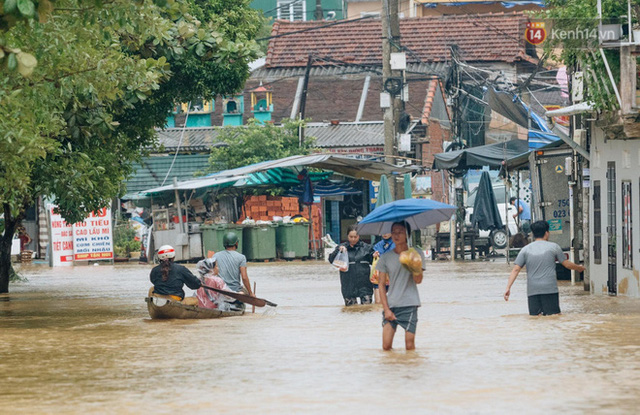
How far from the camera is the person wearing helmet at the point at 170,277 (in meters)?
17.2

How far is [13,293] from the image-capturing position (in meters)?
25.9

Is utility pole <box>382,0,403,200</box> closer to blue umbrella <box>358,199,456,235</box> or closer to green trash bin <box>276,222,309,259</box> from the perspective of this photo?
green trash bin <box>276,222,309,259</box>

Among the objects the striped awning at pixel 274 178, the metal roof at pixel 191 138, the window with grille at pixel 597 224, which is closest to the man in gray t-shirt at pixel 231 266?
the window with grille at pixel 597 224

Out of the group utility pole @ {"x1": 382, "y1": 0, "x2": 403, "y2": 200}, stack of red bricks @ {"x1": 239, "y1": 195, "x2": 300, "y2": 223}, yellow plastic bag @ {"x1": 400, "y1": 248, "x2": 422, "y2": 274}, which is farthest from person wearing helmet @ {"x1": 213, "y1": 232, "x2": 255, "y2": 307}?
stack of red bricks @ {"x1": 239, "y1": 195, "x2": 300, "y2": 223}

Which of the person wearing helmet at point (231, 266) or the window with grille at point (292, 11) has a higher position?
the window with grille at point (292, 11)

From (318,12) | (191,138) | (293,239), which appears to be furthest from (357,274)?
(318,12)

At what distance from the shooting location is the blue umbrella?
1443 centimetres

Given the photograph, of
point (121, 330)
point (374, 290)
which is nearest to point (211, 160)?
point (374, 290)

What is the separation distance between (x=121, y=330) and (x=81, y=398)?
639 centimetres

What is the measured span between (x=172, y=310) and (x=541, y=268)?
5429 mm

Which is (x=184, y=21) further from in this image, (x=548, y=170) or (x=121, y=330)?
(x=548, y=170)

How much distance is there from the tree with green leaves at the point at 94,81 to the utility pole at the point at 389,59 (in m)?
9.55

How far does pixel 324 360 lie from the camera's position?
489 inches

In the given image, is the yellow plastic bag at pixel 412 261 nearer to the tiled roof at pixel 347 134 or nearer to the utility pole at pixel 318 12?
the tiled roof at pixel 347 134
